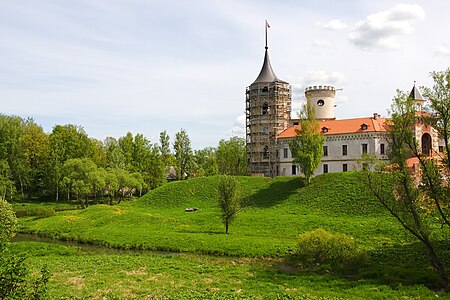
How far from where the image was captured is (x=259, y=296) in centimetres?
1803

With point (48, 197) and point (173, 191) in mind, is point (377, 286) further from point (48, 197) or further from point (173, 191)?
point (48, 197)

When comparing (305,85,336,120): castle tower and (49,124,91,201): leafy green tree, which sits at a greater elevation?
(305,85,336,120): castle tower

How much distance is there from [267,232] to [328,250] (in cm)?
1106

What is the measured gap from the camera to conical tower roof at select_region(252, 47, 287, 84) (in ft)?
236

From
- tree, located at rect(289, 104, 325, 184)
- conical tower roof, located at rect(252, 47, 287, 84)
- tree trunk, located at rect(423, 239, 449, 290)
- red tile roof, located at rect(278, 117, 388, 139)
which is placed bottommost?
tree trunk, located at rect(423, 239, 449, 290)

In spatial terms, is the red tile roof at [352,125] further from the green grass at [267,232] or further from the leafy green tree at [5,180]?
the leafy green tree at [5,180]

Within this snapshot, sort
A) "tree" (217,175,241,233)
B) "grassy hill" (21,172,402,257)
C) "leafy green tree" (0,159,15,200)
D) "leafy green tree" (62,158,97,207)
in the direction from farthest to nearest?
"leafy green tree" (0,159,15,200) → "leafy green tree" (62,158,97,207) → "tree" (217,175,241,233) → "grassy hill" (21,172,402,257)

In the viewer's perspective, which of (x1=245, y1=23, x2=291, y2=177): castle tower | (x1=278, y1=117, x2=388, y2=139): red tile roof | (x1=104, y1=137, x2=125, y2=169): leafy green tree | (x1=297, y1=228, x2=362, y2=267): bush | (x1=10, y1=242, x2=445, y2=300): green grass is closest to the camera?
(x1=10, y1=242, x2=445, y2=300): green grass

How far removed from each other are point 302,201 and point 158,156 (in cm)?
3880

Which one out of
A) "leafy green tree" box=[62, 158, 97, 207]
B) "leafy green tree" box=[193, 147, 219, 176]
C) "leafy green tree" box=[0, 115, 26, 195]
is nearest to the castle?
"leafy green tree" box=[193, 147, 219, 176]

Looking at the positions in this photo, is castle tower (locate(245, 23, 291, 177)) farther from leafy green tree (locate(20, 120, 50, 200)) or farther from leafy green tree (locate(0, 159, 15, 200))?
leafy green tree (locate(0, 159, 15, 200))

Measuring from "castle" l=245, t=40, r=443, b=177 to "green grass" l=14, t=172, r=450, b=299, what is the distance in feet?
26.3

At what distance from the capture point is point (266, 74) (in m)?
72.8

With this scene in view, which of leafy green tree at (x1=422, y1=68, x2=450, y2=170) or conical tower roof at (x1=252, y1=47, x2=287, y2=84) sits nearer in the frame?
leafy green tree at (x1=422, y1=68, x2=450, y2=170)
